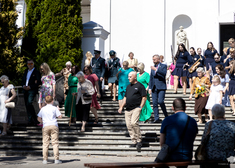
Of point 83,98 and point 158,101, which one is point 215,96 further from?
point 83,98

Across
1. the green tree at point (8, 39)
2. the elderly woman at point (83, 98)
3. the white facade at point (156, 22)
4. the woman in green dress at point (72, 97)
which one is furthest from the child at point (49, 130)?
the white facade at point (156, 22)

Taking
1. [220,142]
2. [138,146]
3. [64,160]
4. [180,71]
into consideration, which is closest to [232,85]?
[180,71]

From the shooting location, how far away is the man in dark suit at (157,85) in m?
12.5

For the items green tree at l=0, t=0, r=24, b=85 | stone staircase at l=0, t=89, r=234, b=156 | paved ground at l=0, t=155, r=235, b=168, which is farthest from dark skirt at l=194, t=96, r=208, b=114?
green tree at l=0, t=0, r=24, b=85

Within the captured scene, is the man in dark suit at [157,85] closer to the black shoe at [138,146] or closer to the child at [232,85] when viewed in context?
the black shoe at [138,146]

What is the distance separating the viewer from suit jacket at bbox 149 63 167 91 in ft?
41.0

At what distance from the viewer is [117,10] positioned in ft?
79.7

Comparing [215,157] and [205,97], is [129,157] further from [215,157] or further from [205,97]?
[215,157]

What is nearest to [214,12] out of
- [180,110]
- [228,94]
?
[228,94]

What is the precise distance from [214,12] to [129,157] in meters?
14.0

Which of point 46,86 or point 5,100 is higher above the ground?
point 46,86

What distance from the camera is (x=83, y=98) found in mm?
12016

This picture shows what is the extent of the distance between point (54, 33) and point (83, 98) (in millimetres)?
5925

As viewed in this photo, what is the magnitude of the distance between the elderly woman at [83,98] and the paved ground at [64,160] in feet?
4.53
